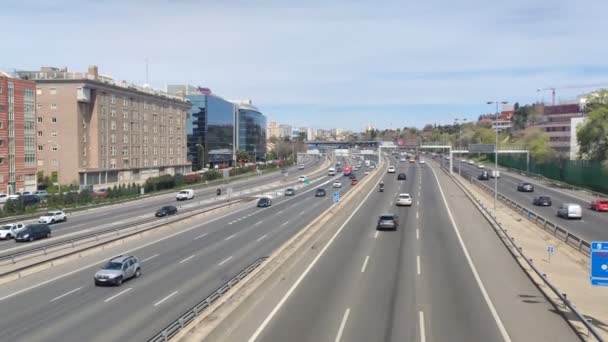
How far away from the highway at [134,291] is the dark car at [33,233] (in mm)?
8560

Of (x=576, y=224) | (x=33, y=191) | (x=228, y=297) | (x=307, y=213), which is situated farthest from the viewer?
(x=33, y=191)

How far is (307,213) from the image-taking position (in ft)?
189

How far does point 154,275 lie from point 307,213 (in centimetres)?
3036

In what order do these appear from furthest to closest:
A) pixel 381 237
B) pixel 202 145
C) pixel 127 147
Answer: pixel 202 145, pixel 127 147, pixel 381 237

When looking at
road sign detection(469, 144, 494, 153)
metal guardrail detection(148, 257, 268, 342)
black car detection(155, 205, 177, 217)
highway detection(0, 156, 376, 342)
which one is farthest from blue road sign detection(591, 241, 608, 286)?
road sign detection(469, 144, 494, 153)

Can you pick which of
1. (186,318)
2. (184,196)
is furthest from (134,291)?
(184,196)

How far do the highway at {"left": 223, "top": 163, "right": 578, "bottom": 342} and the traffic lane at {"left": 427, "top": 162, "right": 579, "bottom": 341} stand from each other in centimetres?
3

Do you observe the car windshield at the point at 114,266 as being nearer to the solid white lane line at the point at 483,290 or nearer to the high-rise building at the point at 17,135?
the solid white lane line at the point at 483,290

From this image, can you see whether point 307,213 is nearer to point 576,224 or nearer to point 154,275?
point 576,224

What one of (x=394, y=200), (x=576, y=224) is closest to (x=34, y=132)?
(x=394, y=200)

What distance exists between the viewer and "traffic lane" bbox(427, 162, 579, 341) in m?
16.3

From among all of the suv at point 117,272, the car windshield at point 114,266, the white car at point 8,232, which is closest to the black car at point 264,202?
the white car at point 8,232

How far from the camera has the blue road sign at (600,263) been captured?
16844 mm

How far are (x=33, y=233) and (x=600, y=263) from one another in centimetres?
3606
